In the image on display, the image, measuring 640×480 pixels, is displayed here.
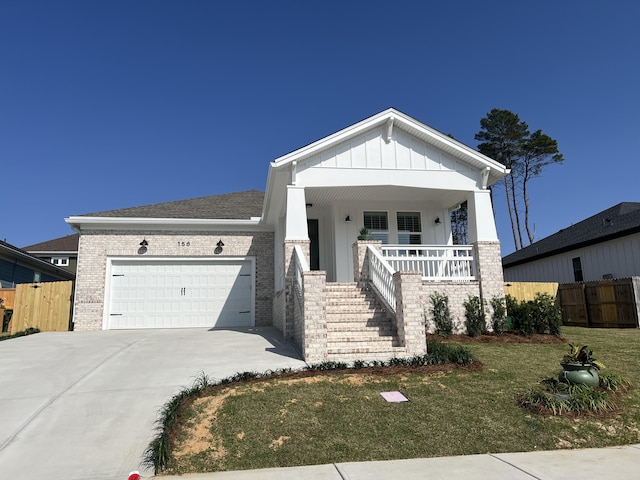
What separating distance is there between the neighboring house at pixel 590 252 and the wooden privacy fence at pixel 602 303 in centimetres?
218

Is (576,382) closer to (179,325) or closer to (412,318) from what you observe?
(412,318)

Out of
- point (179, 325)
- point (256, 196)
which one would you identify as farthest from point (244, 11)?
point (179, 325)

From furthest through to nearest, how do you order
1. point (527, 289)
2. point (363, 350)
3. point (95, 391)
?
point (527, 289)
point (363, 350)
point (95, 391)

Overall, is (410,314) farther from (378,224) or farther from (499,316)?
(378,224)

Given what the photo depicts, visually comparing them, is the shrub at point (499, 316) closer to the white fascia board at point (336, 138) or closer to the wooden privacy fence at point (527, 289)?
the wooden privacy fence at point (527, 289)

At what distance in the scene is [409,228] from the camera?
45.2 feet

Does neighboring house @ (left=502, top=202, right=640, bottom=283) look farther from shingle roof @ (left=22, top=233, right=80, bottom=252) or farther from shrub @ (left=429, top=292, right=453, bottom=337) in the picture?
shingle roof @ (left=22, top=233, right=80, bottom=252)

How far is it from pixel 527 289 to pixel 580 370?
459 inches

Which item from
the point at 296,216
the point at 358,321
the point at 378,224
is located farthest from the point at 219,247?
the point at 358,321

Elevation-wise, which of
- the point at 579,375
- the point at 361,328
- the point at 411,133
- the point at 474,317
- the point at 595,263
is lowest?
the point at 579,375

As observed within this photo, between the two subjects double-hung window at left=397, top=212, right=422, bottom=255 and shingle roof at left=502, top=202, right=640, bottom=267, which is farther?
shingle roof at left=502, top=202, right=640, bottom=267

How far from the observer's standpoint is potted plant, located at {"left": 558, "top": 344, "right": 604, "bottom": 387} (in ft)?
17.7

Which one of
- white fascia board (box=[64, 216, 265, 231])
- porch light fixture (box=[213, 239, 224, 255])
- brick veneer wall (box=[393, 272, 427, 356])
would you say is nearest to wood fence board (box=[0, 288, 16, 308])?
white fascia board (box=[64, 216, 265, 231])

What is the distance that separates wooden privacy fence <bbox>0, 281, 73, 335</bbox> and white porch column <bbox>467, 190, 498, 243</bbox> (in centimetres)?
1328
